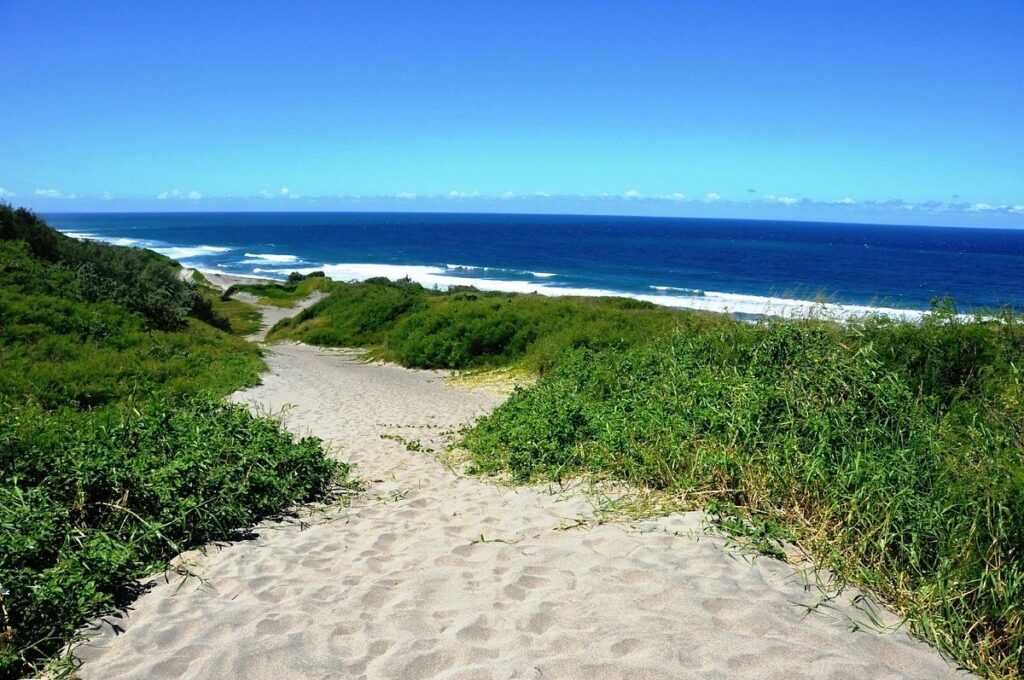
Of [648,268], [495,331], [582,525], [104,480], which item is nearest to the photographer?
[104,480]

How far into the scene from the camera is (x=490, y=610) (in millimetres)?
4234

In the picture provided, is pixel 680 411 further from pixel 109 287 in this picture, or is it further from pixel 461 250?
pixel 461 250

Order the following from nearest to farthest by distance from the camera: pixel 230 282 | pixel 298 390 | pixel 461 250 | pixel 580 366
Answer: pixel 580 366, pixel 298 390, pixel 230 282, pixel 461 250

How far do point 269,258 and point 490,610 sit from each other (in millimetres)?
95287

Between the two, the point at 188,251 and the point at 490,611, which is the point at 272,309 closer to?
the point at 490,611

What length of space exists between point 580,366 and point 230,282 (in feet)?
175

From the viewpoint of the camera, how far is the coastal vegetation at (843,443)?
4113 mm

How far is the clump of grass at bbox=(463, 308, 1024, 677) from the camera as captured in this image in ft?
13.5

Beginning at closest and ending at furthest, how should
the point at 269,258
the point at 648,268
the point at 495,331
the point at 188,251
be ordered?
1. the point at 495,331
2. the point at 648,268
3. the point at 269,258
4. the point at 188,251

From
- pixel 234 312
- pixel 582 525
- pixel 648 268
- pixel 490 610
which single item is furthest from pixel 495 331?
pixel 648 268

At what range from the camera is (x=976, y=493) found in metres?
4.45

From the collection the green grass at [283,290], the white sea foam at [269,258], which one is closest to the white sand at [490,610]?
the green grass at [283,290]

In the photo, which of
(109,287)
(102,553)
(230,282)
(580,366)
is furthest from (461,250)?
(102,553)

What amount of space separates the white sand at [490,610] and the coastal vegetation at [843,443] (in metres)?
0.46
